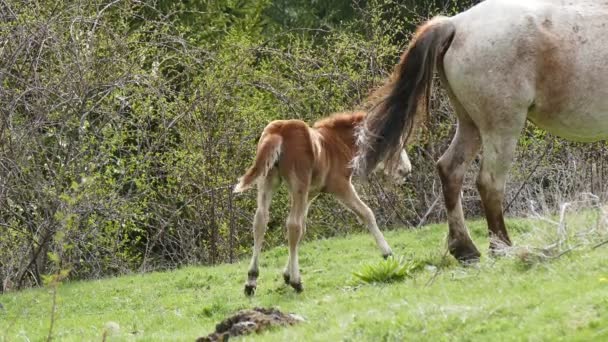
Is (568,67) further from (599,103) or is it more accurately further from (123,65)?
(123,65)

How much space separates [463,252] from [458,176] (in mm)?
682

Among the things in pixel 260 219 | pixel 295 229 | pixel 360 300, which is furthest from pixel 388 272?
pixel 260 219

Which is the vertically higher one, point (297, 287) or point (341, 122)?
point (341, 122)

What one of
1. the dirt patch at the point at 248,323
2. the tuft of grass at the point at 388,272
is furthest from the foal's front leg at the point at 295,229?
the dirt patch at the point at 248,323

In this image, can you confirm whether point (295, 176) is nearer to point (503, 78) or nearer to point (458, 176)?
point (458, 176)

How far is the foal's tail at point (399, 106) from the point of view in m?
9.79

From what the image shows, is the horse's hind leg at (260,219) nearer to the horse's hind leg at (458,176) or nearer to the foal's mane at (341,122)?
the foal's mane at (341,122)

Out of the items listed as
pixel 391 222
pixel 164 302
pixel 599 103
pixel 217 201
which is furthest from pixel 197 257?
pixel 599 103

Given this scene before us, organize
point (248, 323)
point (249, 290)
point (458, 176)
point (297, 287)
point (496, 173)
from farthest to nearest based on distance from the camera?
point (249, 290) < point (297, 287) < point (458, 176) < point (496, 173) < point (248, 323)

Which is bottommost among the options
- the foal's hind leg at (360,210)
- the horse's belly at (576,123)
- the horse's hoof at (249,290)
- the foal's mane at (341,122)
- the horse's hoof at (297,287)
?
the horse's hoof at (249,290)

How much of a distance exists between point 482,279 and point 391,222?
963cm

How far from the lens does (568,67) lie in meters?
9.32

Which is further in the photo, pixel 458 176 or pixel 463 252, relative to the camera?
pixel 458 176

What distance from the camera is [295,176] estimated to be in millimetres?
10711
